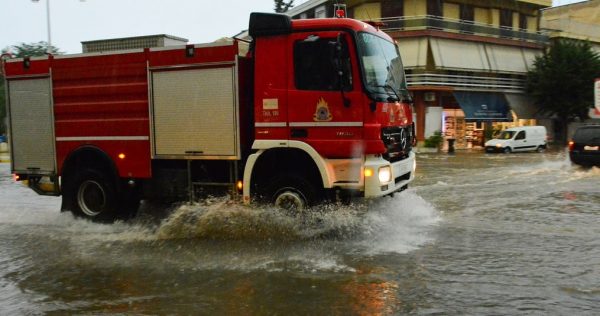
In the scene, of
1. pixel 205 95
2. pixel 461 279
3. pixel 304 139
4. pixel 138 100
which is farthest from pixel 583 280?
pixel 138 100

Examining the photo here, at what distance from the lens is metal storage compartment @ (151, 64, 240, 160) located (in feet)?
24.4

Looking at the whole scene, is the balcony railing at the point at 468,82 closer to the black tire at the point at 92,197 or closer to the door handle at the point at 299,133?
the black tire at the point at 92,197

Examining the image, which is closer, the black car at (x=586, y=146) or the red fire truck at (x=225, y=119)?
the red fire truck at (x=225, y=119)

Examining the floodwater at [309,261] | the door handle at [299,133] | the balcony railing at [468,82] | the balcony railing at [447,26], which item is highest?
the balcony railing at [447,26]

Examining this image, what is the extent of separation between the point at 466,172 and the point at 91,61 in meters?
14.0

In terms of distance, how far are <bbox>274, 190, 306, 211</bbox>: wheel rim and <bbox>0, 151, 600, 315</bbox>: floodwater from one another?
5.9 inches

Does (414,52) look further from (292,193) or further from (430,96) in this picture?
(292,193)

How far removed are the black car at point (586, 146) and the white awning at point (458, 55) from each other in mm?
17256

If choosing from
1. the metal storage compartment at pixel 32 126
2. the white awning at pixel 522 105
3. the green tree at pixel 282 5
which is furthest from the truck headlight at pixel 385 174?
the green tree at pixel 282 5

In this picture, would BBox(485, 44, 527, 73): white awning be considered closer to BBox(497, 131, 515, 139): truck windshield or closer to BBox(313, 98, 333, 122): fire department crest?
BBox(497, 131, 515, 139): truck windshield

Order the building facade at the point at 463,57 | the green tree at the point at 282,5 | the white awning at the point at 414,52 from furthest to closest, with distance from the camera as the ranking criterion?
the green tree at the point at 282,5 < the building facade at the point at 463,57 < the white awning at the point at 414,52

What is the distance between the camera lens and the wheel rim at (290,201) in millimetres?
7180

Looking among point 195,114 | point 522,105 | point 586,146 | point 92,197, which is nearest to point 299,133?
point 195,114

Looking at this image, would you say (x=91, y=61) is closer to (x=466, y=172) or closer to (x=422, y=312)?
(x=422, y=312)
